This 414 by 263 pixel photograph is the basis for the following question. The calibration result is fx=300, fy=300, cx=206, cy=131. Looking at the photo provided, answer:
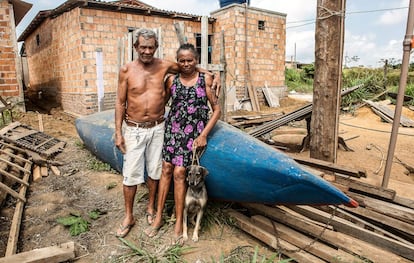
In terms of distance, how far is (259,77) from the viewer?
12.2 metres

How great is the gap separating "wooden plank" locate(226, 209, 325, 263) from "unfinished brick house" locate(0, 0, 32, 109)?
7775 mm

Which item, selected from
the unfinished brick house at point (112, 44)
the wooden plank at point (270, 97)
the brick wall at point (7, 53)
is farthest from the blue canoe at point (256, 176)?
the wooden plank at point (270, 97)

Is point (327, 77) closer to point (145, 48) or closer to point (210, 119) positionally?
point (210, 119)

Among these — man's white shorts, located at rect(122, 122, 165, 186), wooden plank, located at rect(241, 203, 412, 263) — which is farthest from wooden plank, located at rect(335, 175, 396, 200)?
man's white shorts, located at rect(122, 122, 165, 186)

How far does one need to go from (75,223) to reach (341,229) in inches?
100

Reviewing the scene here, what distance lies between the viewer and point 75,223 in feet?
10.0

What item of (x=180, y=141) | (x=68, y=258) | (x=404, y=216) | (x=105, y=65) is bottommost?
(x=68, y=258)

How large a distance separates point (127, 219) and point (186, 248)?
27.1 inches

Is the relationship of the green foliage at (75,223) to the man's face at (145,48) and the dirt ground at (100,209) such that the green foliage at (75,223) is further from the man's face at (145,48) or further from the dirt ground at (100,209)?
the man's face at (145,48)

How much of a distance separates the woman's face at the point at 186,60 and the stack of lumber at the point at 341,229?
1518mm

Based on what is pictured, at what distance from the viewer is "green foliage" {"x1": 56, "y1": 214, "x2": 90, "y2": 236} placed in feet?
9.72

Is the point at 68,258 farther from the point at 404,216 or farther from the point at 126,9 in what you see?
the point at 126,9

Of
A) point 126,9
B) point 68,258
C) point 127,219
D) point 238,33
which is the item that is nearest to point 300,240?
point 127,219

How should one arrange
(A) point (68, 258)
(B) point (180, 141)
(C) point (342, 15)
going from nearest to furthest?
1. (A) point (68, 258)
2. (B) point (180, 141)
3. (C) point (342, 15)
